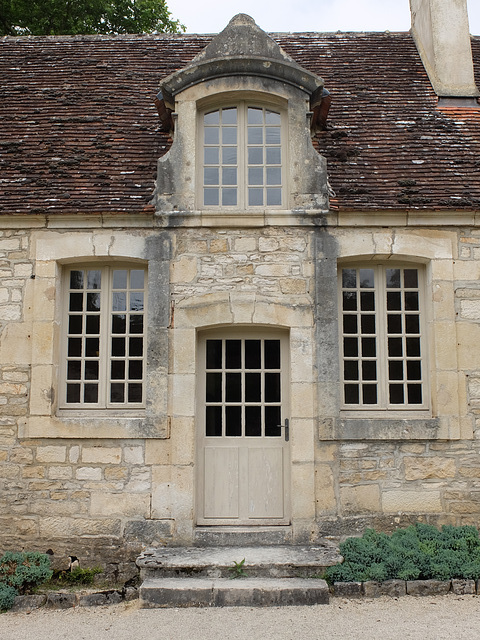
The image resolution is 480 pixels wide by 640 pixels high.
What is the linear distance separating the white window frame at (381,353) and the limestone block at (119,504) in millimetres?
2375

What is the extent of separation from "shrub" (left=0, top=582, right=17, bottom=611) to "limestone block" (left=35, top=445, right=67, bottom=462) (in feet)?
4.43

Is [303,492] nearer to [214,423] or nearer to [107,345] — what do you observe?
[214,423]

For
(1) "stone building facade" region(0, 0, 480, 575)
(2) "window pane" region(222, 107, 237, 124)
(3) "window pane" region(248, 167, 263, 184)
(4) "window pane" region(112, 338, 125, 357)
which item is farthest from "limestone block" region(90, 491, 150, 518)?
(2) "window pane" region(222, 107, 237, 124)

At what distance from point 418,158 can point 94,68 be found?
4999 millimetres

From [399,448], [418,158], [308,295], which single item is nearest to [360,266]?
[308,295]

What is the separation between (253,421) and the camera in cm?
673

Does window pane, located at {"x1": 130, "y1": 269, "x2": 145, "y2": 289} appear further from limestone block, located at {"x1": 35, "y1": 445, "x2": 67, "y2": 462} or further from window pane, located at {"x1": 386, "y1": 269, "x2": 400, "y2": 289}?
window pane, located at {"x1": 386, "y1": 269, "x2": 400, "y2": 289}

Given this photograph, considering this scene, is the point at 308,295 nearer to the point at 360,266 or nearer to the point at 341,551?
the point at 360,266

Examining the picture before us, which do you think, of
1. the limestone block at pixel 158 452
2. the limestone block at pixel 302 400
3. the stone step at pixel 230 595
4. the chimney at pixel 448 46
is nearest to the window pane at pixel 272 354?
the limestone block at pixel 302 400

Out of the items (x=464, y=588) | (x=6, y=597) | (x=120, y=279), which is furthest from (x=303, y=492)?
(x=120, y=279)

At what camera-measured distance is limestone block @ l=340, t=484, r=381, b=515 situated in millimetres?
6375

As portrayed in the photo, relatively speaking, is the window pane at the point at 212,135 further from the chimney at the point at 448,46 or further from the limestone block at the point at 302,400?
the chimney at the point at 448,46

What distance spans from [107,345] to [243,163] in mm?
2619

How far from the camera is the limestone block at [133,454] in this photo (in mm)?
6418
